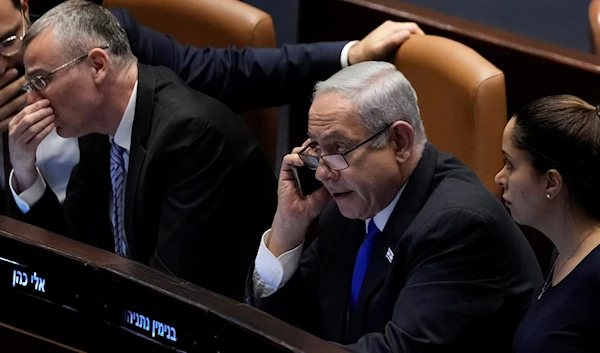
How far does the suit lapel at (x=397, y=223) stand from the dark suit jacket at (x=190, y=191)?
0.31 m

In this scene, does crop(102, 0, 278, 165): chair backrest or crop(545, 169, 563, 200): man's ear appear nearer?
crop(545, 169, 563, 200): man's ear

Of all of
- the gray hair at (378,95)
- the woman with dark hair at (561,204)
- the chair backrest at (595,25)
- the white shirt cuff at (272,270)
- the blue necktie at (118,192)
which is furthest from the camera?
the chair backrest at (595,25)

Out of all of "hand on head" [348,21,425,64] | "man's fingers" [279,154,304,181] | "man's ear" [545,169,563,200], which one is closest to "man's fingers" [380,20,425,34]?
"hand on head" [348,21,425,64]

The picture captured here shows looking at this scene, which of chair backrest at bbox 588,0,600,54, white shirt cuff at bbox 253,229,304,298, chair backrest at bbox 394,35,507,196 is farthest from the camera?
chair backrest at bbox 588,0,600,54

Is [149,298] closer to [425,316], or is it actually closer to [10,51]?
[425,316]

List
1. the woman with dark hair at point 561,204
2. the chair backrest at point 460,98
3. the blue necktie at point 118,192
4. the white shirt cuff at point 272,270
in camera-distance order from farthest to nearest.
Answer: the blue necktie at point 118,192, the chair backrest at point 460,98, the white shirt cuff at point 272,270, the woman with dark hair at point 561,204

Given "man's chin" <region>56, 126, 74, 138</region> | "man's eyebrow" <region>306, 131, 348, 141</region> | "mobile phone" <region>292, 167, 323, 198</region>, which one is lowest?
"man's chin" <region>56, 126, 74, 138</region>

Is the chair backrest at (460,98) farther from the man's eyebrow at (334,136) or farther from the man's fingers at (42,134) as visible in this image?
the man's fingers at (42,134)

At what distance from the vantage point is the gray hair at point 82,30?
1442 mm

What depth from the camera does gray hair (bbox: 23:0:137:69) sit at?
1442 mm

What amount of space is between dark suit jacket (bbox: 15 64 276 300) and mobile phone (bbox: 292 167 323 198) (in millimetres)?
132

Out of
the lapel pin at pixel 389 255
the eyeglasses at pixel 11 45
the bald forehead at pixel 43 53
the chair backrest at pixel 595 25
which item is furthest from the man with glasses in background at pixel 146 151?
the chair backrest at pixel 595 25

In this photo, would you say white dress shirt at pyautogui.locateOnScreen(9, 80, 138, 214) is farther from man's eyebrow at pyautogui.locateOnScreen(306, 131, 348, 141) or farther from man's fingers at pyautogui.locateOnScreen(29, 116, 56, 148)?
man's eyebrow at pyautogui.locateOnScreen(306, 131, 348, 141)

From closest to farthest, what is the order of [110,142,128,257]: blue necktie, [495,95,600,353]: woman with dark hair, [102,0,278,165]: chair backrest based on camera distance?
[495,95,600,353]: woman with dark hair
[110,142,128,257]: blue necktie
[102,0,278,165]: chair backrest
